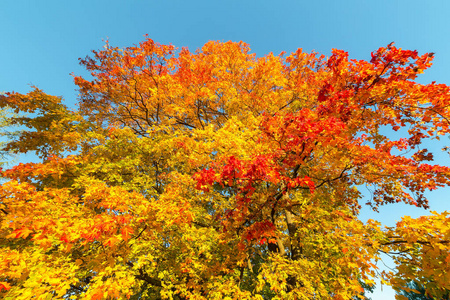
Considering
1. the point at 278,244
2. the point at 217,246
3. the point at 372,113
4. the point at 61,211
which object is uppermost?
the point at 372,113

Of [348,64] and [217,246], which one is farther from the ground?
[348,64]

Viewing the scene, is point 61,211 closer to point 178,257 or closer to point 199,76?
point 178,257

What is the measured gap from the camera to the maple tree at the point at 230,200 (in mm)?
3562

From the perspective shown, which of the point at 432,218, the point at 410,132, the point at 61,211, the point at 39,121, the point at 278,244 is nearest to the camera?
the point at 432,218

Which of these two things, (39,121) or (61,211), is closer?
(61,211)

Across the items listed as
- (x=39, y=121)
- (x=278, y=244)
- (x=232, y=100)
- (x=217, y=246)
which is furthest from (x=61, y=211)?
(x=232, y=100)

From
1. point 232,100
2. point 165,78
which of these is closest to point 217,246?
point 232,100

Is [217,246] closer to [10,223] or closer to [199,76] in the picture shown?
[10,223]

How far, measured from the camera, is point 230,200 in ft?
21.2

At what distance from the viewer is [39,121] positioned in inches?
334

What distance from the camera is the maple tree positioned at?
3.56 metres

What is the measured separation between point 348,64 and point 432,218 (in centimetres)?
399

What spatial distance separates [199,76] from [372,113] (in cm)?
747

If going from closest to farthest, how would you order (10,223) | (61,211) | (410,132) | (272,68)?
(10,223) → (61,211) → (410,132) → (272,68)
